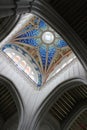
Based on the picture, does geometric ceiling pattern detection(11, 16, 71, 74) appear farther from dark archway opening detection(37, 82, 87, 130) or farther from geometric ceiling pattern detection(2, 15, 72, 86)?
dark archway opening detection(37, 82, 87, 130)

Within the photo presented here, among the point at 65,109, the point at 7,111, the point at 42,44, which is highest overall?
the point at 42,44

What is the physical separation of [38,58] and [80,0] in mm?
8115

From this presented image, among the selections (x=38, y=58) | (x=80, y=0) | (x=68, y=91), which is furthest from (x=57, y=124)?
(x=80, y=0)

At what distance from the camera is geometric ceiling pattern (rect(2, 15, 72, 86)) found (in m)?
15.6

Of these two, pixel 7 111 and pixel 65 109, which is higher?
pixel 7 111

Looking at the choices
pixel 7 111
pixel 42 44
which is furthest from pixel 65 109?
pixel 42 44

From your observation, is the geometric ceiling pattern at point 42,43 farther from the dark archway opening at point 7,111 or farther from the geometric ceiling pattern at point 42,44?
the dark archway opening at point 7,111

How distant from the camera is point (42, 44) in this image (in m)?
16.7

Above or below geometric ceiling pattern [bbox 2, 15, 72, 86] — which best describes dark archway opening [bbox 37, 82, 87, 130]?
below

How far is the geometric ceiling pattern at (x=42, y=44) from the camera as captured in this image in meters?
15.6

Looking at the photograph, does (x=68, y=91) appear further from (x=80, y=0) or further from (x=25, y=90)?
(x=80, y=0)

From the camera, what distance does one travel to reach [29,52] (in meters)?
16.1

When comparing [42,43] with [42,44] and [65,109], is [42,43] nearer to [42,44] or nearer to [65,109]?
[42,44]

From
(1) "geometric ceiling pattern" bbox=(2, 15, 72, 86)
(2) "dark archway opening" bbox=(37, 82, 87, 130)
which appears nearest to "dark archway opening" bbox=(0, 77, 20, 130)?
(2) "dark archway opening" bbox=(37, 82, 87, 130)
